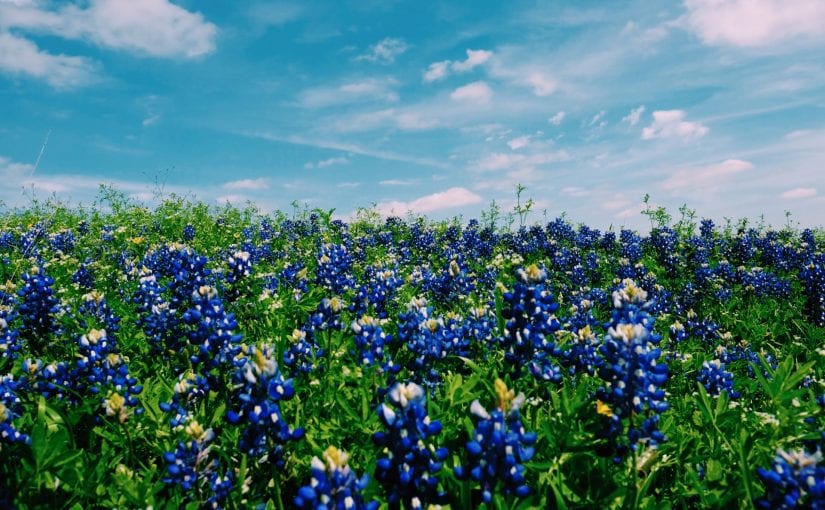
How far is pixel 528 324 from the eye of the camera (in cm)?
350

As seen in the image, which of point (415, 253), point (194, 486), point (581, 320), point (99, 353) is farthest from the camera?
point (415, 253)

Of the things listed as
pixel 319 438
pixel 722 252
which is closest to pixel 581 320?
pixel 319 438

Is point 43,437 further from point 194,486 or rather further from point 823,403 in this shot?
point 823,403

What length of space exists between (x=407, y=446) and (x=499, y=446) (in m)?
0.40

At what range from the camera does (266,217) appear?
18.5m

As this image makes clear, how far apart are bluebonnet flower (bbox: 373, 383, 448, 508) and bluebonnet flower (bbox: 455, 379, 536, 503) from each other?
17cm

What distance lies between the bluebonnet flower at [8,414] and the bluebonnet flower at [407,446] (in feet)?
7.88

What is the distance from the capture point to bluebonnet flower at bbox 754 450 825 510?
1827mm

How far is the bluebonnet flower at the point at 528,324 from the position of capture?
3.46 m

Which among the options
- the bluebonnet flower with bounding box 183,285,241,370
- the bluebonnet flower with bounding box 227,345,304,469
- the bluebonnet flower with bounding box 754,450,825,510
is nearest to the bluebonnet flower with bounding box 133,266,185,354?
the bluebonnet flower with bounding box 183,285,241,370

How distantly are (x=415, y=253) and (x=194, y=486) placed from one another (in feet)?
34.0

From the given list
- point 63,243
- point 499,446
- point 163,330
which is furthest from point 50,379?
point 63,243

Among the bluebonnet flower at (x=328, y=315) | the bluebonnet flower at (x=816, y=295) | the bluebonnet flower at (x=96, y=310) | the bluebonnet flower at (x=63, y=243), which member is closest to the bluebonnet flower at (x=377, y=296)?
the bluebonnet flower at (x=328, y=315)

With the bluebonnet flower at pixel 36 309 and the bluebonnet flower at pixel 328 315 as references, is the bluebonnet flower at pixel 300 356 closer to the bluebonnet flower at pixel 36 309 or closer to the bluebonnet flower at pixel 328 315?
the bluebonnet flower at pixel 328 315
